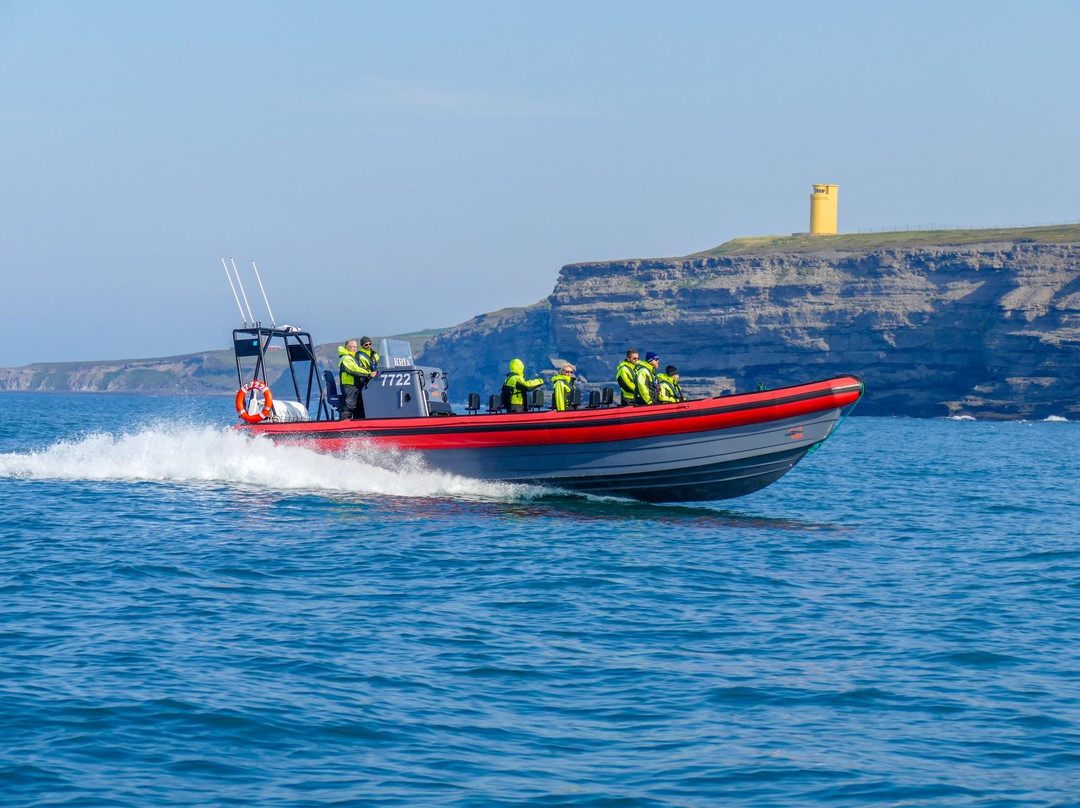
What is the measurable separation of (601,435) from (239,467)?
724 cm

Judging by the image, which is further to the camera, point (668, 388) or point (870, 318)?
point (870, 318)

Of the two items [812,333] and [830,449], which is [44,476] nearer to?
[830,449]

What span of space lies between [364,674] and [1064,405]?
9350 centimetres

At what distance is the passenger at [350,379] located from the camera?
65.7 ft

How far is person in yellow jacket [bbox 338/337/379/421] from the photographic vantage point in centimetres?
2003

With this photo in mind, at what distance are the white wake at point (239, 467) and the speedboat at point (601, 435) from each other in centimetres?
25

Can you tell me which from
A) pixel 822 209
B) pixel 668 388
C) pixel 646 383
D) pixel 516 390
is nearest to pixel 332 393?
pixel 516 390

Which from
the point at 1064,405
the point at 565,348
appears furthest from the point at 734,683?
the point at 565,348

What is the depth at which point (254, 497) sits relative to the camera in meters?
19.5

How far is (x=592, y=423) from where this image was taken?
18.3m

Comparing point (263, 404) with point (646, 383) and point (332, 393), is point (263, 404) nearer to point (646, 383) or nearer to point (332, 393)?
point (332, 393)

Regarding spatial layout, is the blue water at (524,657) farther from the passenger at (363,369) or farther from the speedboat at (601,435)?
the passenger at (363,369)

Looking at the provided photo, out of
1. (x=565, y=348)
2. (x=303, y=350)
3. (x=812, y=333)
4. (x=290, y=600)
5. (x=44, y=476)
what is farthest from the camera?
(x=565, y=348)

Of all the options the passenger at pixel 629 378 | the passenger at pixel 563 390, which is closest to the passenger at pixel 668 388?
the passenger at pixel 629 378
